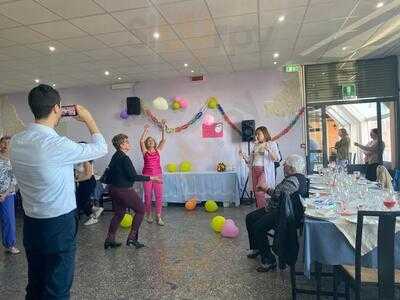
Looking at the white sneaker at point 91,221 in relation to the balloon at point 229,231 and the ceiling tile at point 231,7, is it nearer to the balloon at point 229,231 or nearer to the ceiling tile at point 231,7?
the balloon at point 229,231

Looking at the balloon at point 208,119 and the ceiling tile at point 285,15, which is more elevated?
the ceiling tile at point 285,15

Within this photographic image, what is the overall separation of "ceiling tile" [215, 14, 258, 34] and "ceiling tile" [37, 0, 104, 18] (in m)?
1.58

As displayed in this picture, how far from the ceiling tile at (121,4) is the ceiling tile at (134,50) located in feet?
4.93

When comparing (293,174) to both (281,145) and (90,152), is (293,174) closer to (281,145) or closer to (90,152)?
(90,152)

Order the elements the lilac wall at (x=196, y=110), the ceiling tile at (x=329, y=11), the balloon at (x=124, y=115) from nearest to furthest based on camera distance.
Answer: the ceiling tile at (x=329, y=11)
the lilac wall at (x=196, y=110)
the balloon at (x=124, y=115)

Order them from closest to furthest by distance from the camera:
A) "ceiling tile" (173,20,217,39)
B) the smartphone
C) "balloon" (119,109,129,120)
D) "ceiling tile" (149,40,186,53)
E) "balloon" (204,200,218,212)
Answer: the smartphone, "ceiling tile" (173,20,217,39), "ceiling tile" (149,40,186,53), "balloon" (204,200,218,212), "balloon" (119,109,129,120)

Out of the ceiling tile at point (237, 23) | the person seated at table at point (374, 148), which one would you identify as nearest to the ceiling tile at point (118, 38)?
the ceiling tile at point (237, 23)

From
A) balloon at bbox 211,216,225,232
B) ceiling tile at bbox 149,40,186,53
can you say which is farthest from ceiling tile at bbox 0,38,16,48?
balloon at bbox 211,216,225,232

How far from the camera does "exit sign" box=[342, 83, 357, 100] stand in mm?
7254

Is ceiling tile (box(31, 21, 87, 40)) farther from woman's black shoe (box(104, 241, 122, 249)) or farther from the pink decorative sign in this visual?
the pink decorative sign

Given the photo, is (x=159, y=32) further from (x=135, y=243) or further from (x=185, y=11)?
(x=135, y=243)

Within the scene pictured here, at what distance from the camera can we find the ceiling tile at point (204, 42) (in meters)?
5.12

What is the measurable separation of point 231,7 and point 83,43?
96.2 inches

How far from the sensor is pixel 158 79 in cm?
809
